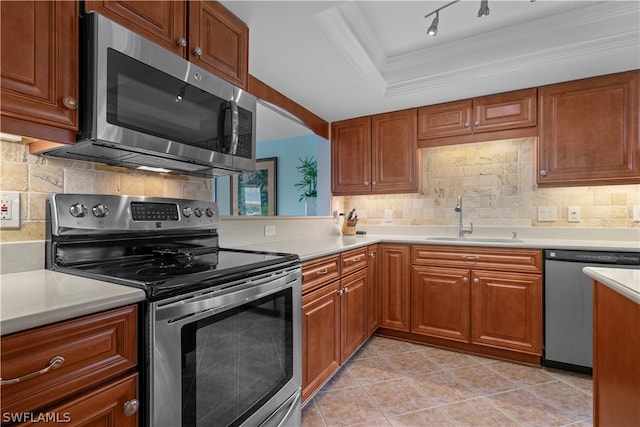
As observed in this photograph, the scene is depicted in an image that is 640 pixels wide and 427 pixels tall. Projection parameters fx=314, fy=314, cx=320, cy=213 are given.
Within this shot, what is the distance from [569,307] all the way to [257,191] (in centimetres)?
275

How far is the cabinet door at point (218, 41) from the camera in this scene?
4.67 ft

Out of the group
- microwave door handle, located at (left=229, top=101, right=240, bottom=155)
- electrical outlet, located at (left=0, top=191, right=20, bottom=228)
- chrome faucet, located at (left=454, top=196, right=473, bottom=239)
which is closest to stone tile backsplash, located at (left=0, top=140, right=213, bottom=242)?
electrical outlet, located at (left=0, top=191, right=20, bottom=228)

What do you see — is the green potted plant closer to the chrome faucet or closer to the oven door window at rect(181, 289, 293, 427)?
the chrome faucet

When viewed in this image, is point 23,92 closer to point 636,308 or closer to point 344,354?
point 636,308

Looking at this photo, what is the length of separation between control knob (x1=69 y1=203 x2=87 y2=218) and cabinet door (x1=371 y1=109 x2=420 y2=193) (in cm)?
249

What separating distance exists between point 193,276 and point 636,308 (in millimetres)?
1415

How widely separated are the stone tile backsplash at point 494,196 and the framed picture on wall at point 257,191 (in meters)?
0.73

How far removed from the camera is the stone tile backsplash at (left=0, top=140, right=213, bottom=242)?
113 cm

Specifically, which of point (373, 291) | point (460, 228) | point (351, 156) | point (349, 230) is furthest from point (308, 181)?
point (460, 228)

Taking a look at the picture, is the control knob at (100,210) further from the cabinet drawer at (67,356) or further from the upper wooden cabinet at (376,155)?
the upper wooden cabinet at (376,155)

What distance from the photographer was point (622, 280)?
1.07 metres

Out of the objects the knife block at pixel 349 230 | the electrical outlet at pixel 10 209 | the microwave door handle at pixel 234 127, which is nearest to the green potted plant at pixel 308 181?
the knife block at pixel 349 230

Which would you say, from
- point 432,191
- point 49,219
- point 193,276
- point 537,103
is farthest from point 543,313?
point 49,219

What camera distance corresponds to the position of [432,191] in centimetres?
325
